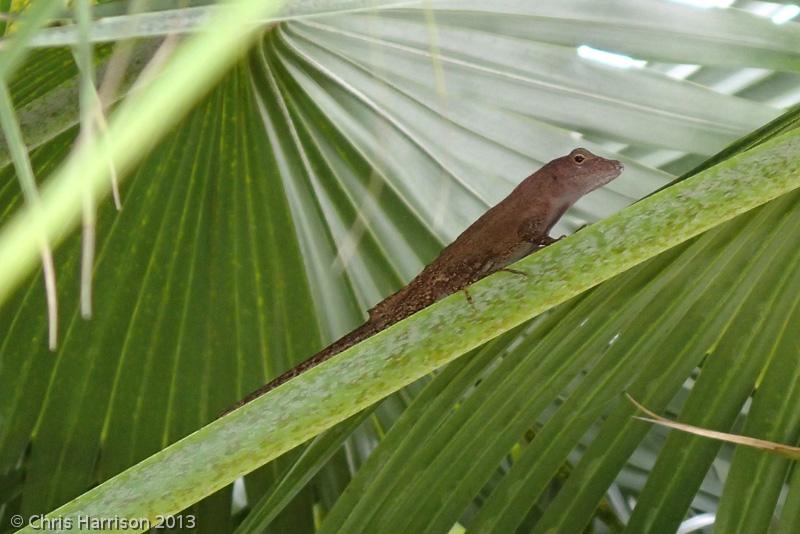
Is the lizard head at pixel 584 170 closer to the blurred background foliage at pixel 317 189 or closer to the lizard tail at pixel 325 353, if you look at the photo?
the blurred background foliage at pixel 317 189

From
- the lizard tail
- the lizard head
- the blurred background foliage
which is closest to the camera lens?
the lizard tail

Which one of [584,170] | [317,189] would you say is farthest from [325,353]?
[584,170]

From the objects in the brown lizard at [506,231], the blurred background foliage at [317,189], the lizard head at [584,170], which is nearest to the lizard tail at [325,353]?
the brown lizard at [506,231]

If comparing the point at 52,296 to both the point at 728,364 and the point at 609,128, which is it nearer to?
the point at 728,364

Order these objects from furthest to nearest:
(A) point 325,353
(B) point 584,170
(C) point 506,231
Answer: (C) point 506,231
(B) point 584,170
(A) point 325,353

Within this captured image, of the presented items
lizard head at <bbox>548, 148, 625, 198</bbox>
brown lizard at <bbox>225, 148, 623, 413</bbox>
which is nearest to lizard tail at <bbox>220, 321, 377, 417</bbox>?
brown lizard at <bbox>225, 148, 623, 413</bbox>

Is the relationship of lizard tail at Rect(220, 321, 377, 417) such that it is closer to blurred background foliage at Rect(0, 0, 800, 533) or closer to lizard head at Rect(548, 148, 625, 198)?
blurred background foliage at Rect(0, 0, 800, 533)

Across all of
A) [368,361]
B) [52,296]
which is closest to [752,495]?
[368,361]

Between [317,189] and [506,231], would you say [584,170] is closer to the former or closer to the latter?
[506,231]

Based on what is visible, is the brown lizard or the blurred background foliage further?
the brown lizard
